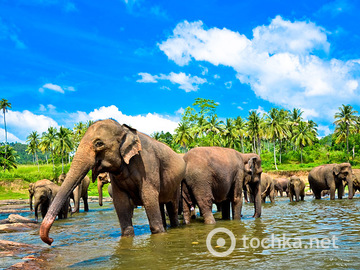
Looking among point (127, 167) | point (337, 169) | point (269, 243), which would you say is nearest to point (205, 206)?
point (127, 167)

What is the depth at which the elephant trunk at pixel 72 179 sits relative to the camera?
200 inches

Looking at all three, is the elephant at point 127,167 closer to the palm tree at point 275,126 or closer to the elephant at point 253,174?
the elephant at point 253,174

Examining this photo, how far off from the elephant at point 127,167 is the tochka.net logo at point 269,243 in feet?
4.90

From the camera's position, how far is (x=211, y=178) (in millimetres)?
9383

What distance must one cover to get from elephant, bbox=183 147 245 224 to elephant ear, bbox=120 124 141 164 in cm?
285

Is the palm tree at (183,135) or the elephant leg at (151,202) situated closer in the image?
the elephant leg at (151,202)

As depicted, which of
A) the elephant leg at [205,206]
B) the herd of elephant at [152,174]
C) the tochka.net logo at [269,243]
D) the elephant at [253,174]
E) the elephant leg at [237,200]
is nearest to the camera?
the tochka.net logo at [269,243]

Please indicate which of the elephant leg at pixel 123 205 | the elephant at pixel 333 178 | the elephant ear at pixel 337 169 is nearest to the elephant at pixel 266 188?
the elephant at pixel 333 178

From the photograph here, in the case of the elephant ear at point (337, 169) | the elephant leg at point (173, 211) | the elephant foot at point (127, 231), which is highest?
the elephant ear at point (337, 169)

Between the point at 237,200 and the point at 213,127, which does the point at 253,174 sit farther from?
the point at 213,127

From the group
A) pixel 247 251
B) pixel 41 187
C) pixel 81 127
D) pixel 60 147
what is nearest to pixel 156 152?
pixel 247 251

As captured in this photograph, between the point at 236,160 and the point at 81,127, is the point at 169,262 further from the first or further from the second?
the point at 81,127

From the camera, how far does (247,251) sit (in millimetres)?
5348

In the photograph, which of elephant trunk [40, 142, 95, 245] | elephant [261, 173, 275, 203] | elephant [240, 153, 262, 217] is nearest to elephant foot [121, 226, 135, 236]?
elephant trunk [40, 142, 95, 245]
